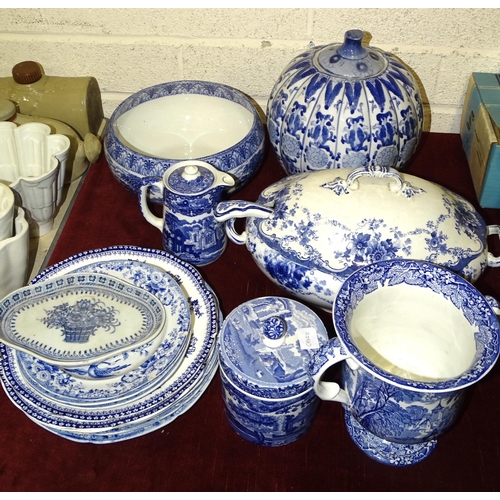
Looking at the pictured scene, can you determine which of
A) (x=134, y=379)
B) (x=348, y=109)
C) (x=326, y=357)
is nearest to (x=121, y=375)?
(x=134, y=379)

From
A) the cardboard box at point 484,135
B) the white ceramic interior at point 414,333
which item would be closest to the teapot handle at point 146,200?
the white ceramic interior at point 414,333

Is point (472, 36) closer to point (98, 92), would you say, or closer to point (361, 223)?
point (361, 223)

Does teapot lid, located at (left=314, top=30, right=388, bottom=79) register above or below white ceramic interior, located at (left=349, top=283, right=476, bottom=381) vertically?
above

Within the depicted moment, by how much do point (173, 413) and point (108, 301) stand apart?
171 mm

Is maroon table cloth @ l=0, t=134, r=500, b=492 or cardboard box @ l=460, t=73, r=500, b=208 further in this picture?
cardboard box @ l=460, t=73, r=500, b=208

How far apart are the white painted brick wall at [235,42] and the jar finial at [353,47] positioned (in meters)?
0.23

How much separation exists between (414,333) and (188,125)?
24.1 inches

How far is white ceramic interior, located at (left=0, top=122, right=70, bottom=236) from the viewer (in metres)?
1.01

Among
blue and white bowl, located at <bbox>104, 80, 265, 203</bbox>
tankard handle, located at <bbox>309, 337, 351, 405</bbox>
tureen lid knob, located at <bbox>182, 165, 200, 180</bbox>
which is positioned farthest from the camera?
blue and white bowl, located at <bbox>104, 80, 265, 203</bbox>

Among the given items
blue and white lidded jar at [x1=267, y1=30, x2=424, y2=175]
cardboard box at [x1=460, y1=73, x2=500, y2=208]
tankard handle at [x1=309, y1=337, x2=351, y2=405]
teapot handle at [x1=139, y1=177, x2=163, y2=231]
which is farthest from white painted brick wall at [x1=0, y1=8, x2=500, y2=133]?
tankard handle at [x1=309, y1=337, x2=351, y2=405]

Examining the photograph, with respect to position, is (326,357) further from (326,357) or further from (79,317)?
(79,317)

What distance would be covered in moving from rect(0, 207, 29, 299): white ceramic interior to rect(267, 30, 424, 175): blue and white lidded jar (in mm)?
421

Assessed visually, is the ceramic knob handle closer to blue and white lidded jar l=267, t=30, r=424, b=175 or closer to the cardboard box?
blue and white lidded jar l=267, t=30, r=424, b=175
